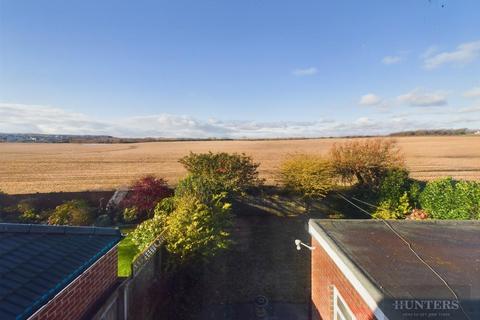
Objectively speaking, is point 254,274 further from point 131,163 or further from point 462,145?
point 462,145

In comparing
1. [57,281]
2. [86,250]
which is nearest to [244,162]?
[86,250]

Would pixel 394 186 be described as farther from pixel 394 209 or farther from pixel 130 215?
pixel 130 215

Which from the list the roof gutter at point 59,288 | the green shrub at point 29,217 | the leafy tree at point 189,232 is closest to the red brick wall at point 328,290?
the leafy tree at point 189,232

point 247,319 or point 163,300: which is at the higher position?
point 163,300

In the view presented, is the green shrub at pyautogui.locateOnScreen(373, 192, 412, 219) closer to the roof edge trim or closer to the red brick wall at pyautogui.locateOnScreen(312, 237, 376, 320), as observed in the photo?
the red brick wall at pyautogui.locateOnScreen(312, 237, 376, 320)

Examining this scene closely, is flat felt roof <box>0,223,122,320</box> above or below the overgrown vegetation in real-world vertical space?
above

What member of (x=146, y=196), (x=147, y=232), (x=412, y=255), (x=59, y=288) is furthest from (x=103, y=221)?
(x=412, y=255)

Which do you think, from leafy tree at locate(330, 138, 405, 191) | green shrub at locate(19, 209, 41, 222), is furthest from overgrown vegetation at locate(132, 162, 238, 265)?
leafy tree at locate(330, 138, 405, 191)

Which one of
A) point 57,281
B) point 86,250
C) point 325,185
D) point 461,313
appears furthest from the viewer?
point 325,185
